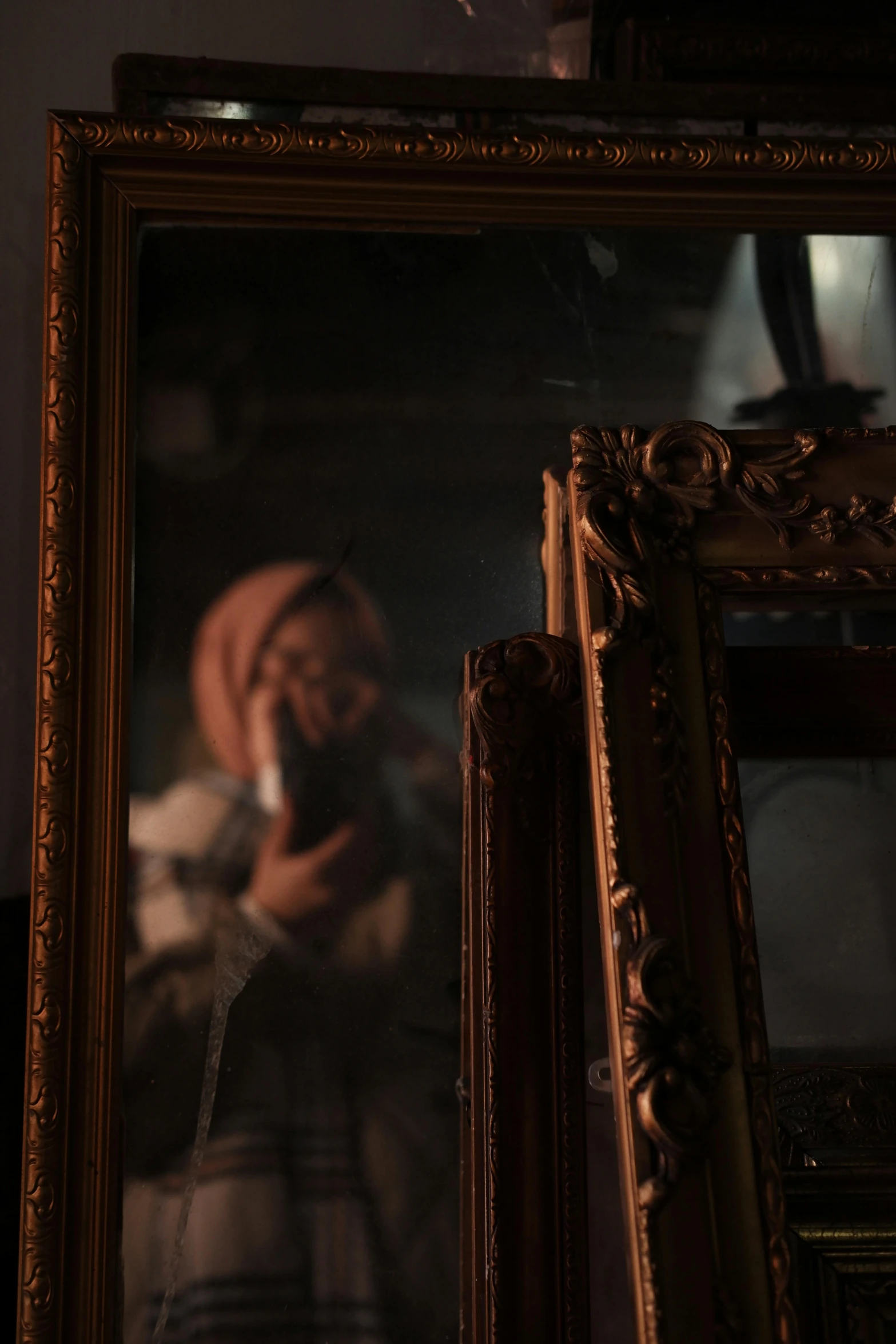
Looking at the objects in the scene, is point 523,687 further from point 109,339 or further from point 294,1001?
point 109,339

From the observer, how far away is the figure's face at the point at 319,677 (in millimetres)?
1055

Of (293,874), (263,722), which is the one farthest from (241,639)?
(293,874)

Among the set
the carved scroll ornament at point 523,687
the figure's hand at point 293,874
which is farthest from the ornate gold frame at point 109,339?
the carved scroll ornament at point 523,687

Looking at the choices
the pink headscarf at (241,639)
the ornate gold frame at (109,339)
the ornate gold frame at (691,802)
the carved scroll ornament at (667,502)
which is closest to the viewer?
the ornate gold frame at (691,802)

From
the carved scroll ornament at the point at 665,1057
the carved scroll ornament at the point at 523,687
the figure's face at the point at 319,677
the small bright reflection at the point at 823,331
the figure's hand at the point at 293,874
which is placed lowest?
the carved scroll ornament at the point at 665,1057

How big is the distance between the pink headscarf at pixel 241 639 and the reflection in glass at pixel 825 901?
0.41 meters

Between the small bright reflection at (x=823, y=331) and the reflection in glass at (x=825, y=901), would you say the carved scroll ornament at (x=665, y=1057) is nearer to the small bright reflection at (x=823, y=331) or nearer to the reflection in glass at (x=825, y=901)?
the reflection in glass at (x=825, y=901)

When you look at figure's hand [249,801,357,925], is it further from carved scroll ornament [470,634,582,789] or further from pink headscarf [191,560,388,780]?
carved scroll ornament [470,634,582,789]

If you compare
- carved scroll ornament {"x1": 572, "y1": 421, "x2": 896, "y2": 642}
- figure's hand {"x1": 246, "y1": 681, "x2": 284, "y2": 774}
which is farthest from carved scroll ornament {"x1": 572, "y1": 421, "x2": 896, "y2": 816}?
figure's hand {"x1": 246, "y1": 681, "x2": 284, "y2": 774}

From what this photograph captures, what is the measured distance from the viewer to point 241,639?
1.06 m

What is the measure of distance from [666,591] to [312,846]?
1.54ft

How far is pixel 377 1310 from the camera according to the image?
3.16 feet

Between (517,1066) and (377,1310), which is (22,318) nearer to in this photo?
(517,1066)

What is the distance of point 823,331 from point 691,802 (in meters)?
0.68
